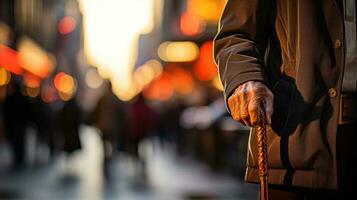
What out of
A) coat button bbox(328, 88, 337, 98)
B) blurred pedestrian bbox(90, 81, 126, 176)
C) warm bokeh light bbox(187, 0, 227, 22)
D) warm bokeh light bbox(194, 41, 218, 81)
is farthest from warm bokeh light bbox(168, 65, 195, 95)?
coat button bbox(328, 88, 337, 98)

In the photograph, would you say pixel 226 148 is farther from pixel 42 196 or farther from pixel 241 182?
pixel 42 196

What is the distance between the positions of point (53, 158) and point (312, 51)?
1728 cm

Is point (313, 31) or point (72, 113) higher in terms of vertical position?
point (313, 31)

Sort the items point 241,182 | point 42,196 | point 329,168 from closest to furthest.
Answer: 1. point 329,168
2. point 42,196
3. point 241,182

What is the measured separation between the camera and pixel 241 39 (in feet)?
8.05

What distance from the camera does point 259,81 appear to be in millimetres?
2299

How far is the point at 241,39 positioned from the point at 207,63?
2317 centimetres

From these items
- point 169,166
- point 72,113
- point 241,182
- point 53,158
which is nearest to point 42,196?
point 241,182

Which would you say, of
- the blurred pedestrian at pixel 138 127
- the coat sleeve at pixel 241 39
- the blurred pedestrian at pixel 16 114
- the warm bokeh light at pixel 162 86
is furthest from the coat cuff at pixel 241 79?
the warm bokeh light at pixel 162 86

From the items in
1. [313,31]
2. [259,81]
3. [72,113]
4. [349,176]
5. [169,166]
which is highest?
[313,31]

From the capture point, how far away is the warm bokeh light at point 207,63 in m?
24.6

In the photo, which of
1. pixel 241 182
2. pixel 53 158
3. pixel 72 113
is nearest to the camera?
pixel 241 182

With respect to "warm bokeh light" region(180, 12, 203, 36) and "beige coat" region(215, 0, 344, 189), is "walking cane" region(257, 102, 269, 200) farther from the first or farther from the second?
"warm bokeh light" region(180, 12, 203, 36)

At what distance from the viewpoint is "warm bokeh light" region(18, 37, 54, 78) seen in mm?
38194
